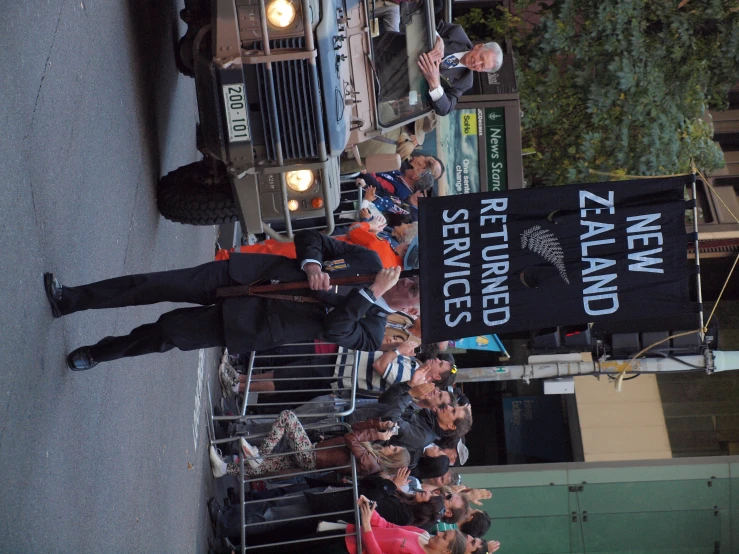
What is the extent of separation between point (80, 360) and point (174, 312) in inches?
28.9

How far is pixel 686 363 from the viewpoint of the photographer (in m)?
11.0

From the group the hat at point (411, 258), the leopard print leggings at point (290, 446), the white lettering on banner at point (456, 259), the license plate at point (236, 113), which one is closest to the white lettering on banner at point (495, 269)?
the white lettering on banner at point (456, 259)

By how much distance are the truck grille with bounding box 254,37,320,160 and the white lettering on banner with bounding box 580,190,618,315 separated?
79.4 inches

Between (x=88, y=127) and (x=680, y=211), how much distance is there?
159 inches

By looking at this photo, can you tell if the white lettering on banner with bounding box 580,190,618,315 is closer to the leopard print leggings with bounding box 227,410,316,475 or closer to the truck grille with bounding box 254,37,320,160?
the truck grille with bounding box 254,37,320,160

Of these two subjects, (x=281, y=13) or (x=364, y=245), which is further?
(x=364, y=245)

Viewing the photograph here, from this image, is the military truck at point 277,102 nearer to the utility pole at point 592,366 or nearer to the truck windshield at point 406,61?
the truck windshield at point 406,61

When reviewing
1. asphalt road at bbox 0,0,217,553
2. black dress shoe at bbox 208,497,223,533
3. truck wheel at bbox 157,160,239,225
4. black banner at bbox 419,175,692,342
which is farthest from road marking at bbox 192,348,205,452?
black banner at bbox 419,175,692,342

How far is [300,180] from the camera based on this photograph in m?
6.98

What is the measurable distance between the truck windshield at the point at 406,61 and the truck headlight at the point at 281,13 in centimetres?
194

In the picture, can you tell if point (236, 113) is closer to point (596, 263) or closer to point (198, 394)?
point (596, 263)

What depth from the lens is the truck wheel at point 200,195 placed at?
7477 mm

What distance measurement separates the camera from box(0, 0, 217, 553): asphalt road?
4.81m

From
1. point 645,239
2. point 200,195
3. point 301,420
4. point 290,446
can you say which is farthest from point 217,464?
point 645,239
